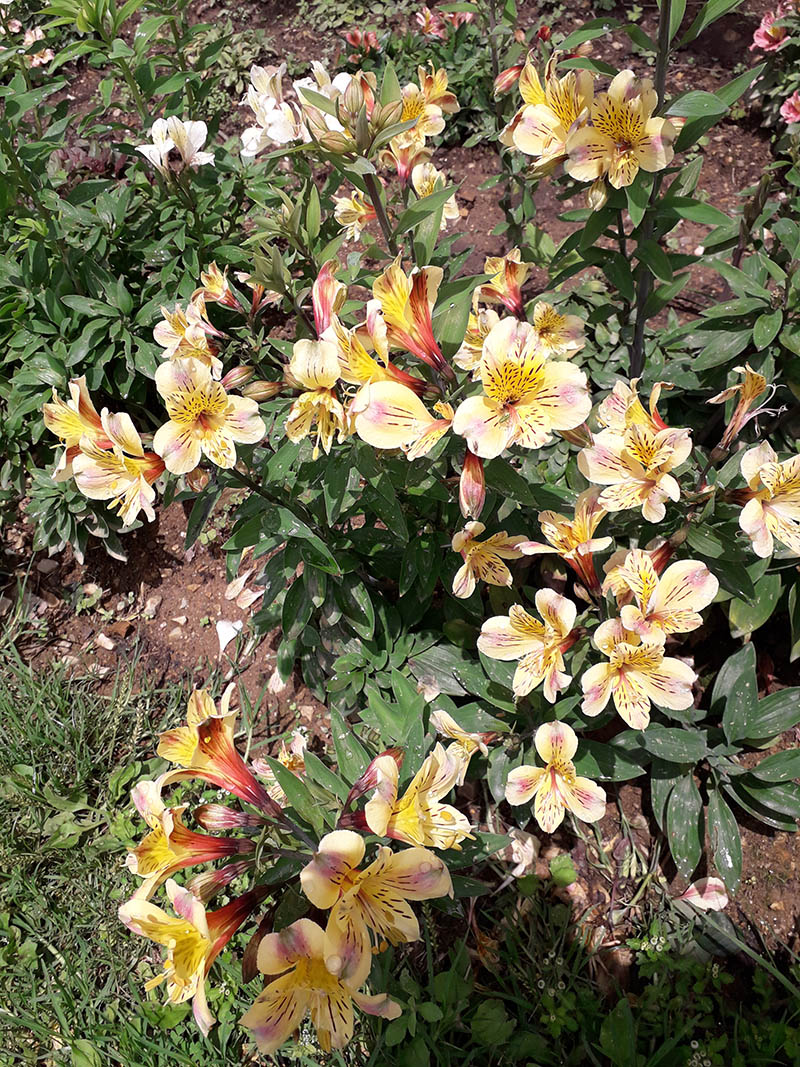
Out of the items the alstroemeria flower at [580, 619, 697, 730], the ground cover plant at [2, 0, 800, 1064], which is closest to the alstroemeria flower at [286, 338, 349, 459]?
the ground cover plant at [2, 0, 800, 1064]

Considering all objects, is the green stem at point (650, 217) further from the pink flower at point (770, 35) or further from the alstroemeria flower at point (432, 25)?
the alstroemeria flower at point (432, 25)

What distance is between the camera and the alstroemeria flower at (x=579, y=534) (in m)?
1.44

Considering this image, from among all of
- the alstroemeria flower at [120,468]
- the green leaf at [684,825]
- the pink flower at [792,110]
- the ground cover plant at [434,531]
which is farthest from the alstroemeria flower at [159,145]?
the pink flower at [792,110]

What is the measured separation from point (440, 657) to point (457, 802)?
0.47 m

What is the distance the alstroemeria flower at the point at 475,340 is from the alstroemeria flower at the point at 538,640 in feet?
1.44

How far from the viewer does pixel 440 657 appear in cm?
202

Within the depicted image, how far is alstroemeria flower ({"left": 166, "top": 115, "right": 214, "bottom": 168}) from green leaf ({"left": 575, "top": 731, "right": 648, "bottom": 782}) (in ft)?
6.46

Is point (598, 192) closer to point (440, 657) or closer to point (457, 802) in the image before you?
point (440, 657)

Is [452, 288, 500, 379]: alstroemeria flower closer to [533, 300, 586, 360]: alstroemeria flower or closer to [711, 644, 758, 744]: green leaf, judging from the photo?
[533, 300, 586, 360]: alstroemeria flower

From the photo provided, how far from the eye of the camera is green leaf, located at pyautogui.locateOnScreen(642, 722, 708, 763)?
1.77m

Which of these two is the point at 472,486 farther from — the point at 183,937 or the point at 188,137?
the point at 188,137

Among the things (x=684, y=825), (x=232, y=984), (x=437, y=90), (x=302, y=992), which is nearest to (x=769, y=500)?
(x=684, y=825)

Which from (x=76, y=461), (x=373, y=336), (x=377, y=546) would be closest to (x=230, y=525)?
(x=377, y=546)

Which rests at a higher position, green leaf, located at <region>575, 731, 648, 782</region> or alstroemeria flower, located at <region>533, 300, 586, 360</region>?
alstroemeria flower, located at <region>533, 300, 586, 360</region>
